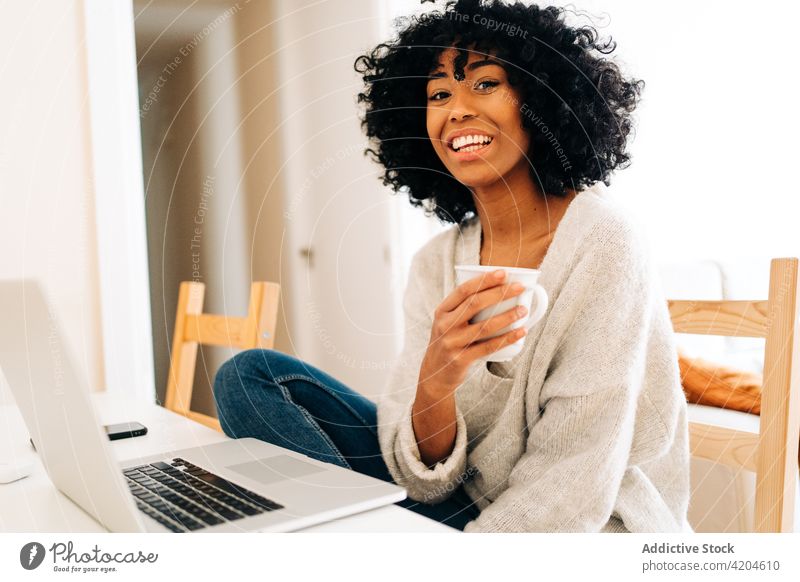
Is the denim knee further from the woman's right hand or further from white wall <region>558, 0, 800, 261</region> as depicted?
white wall <region>558, 0, 800, 261</region>

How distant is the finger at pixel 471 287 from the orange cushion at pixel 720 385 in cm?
55

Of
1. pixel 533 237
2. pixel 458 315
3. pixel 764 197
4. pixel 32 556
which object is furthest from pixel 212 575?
pixel 764 197

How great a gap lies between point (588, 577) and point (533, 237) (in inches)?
9.8

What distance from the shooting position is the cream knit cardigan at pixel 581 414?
40cm

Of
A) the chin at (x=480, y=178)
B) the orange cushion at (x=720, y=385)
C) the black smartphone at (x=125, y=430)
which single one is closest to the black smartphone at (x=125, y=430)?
A: the black smartphone at (x=125, y=430)

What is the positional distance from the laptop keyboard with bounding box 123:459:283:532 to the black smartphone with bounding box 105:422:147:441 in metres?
0.10

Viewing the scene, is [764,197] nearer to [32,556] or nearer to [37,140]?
[32,556]

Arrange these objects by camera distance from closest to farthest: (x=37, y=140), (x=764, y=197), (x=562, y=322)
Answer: (x=562, y=322), (x=764, y=197), (x=37, y=140)

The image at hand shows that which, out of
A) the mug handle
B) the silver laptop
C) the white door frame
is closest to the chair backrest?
the mug handle

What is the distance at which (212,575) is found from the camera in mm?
362

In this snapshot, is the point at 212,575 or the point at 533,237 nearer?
the point at 212,575

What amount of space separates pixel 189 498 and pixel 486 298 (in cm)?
19

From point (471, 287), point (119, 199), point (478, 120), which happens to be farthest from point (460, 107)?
point (119, 199)

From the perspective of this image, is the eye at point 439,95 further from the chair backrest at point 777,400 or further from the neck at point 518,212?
the chair backrest at point 777,400
